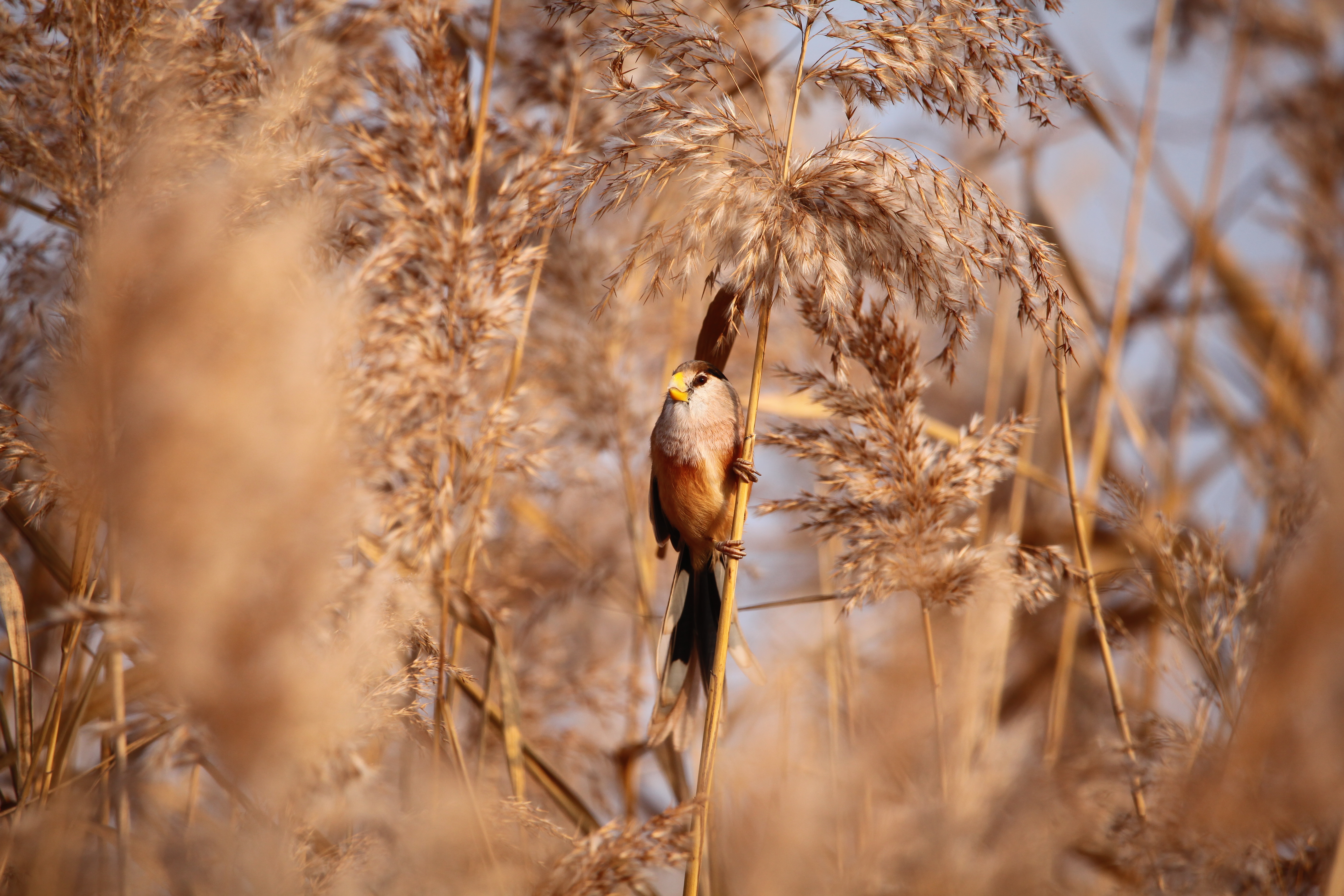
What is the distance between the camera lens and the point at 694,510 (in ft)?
5.87

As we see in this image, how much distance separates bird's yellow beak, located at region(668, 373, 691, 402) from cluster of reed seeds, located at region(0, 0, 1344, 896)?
10.3 inches

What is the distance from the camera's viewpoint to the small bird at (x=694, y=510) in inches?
64.3

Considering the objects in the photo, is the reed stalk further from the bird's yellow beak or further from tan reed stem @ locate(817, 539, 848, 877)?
tan reed stem @ locate(817, 539, 848, 877)

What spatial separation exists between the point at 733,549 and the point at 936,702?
54cm

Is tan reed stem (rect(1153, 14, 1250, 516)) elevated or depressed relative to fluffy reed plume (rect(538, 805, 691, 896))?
elevated

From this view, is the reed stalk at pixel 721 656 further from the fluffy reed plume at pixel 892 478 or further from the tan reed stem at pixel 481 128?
the tan reed stem at pixel 481 128

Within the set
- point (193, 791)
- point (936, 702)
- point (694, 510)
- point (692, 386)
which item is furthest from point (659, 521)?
point (193, 791)

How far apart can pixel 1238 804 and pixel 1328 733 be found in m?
0.16

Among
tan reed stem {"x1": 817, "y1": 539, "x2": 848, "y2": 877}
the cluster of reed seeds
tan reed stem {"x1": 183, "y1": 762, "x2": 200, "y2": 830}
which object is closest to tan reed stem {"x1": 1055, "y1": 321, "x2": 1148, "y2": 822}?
the cluster of reed seeds

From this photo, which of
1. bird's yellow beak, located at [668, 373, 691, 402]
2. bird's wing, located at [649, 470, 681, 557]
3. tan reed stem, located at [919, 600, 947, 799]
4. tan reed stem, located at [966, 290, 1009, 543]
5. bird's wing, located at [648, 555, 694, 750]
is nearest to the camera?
tan reed stem, located at [919, 600, 947, 799]

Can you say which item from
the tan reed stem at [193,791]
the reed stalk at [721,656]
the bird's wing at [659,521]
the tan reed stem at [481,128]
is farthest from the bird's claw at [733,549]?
the tan reed stem at [193,791]

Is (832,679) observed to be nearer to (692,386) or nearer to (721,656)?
(692,386)

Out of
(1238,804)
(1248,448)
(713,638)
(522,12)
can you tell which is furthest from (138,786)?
(1248,448)

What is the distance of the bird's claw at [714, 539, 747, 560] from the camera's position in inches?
49.6
